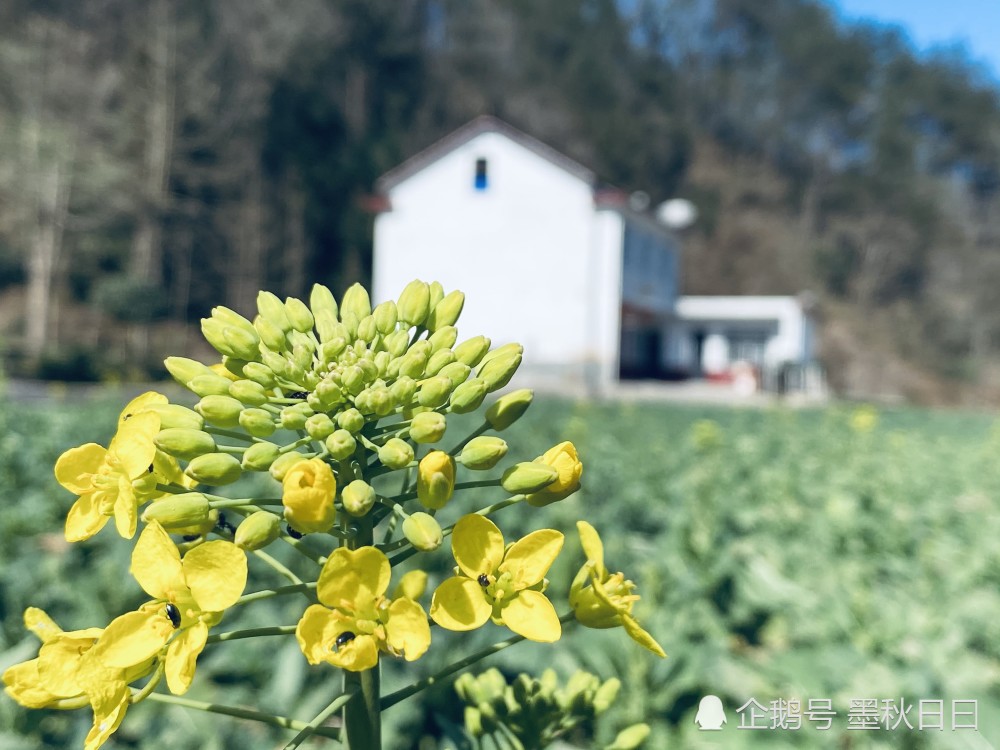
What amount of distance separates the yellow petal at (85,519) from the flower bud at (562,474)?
2.00ft

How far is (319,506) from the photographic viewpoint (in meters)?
1.01

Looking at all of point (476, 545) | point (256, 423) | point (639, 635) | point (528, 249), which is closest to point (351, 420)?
point (256, 423)

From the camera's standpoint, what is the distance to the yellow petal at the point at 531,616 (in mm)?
1038

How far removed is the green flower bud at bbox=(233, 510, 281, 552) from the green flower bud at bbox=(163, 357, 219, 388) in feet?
0.97

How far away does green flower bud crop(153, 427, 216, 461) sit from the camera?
1107 mm

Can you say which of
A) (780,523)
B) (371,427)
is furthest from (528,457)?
(371,427)

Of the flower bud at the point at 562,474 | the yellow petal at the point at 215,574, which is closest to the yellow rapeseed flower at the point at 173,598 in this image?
the yellow petal at the point at 215,574

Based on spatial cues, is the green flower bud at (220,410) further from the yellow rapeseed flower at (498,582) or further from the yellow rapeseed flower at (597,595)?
the yellow rapeseed flower at (597,595)

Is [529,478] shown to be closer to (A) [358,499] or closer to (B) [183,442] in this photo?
(A) [358,499]

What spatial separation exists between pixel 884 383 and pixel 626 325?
1492cm

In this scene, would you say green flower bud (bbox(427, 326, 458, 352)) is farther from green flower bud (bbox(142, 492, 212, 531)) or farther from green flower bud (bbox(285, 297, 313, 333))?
green flower bud (bbox(142, 492, 212, 531))

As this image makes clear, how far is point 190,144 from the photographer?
3017cm

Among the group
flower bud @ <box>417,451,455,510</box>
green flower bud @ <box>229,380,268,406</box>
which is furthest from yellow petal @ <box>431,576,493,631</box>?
green flower bud @ <box>229,380,268,406</box>

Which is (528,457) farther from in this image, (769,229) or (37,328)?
(769,229)
